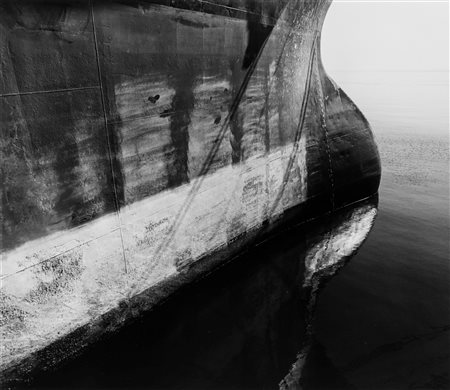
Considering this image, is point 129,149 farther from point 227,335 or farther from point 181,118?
point 227,335

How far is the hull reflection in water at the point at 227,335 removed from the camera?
548cm

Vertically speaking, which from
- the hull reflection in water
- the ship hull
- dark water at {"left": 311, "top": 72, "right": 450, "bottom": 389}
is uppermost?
the ship hull

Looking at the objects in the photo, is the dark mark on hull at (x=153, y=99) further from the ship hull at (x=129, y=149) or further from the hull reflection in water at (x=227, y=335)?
the hull reflection in water at (x=227, y=335)

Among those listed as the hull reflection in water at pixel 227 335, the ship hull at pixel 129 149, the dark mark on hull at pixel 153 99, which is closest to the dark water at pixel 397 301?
the hull reflection in water at pixel 227 335

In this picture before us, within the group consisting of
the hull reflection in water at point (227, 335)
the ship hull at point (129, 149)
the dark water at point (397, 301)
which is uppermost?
the ship hull at point (129, 149)

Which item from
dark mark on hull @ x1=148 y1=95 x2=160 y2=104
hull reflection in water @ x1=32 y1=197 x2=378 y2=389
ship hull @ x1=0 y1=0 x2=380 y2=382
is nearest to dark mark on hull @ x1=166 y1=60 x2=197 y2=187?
ship hull @ x1=0 y1=0 x2=380 y2=382

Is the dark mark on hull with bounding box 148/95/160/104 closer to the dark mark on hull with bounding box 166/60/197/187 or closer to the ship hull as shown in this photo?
the ship hull

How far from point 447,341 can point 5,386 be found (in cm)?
738

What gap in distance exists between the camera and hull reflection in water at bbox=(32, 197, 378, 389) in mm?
5480

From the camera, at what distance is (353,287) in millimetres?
7836

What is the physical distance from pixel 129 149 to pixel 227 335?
3859 millimetres

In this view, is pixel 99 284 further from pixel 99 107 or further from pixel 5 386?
pixel 99 107

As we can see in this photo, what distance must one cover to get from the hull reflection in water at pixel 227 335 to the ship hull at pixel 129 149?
0.37 metres

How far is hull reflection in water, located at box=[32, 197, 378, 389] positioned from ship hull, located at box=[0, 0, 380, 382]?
0.37m
